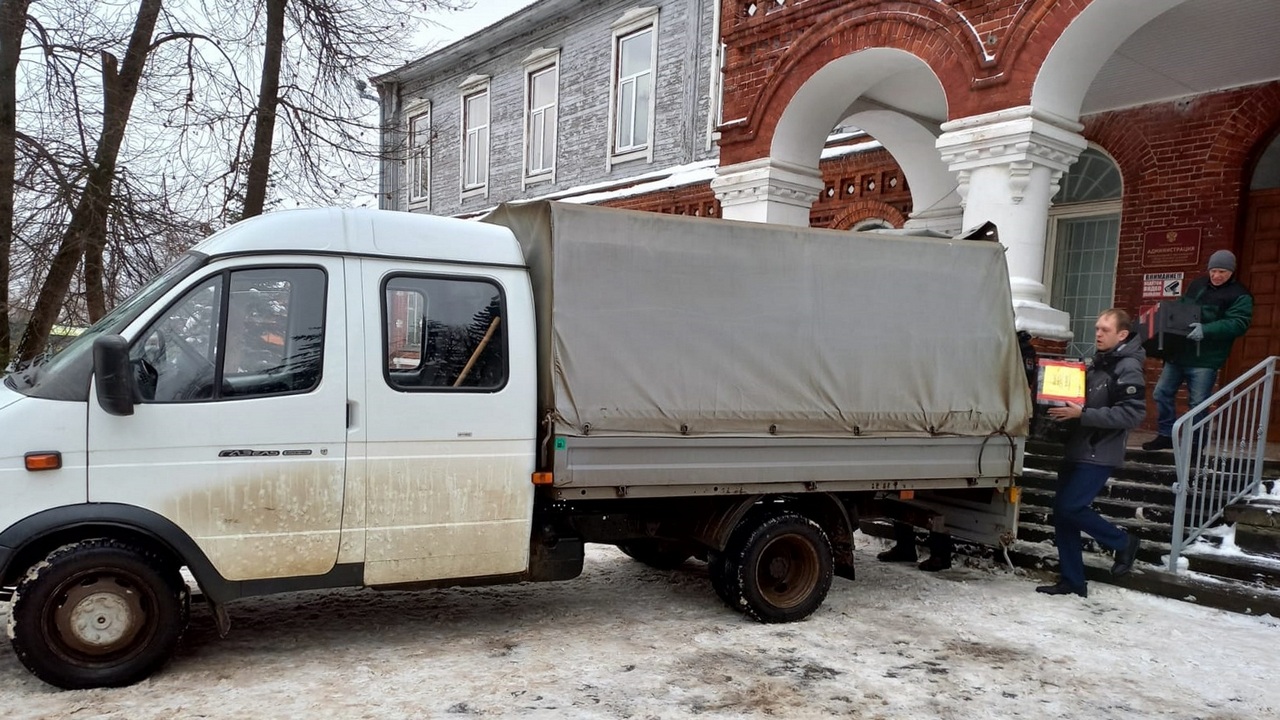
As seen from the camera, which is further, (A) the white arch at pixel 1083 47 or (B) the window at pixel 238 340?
(A) the white arch at pixel 1083 47

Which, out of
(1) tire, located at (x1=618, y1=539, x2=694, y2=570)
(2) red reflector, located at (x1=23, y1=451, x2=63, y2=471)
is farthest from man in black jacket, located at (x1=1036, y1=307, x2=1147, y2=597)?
(2) red reflector, located at (x1=23, y1=451, x2=63, y2=471)

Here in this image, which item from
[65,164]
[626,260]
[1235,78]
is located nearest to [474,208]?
[65,164]

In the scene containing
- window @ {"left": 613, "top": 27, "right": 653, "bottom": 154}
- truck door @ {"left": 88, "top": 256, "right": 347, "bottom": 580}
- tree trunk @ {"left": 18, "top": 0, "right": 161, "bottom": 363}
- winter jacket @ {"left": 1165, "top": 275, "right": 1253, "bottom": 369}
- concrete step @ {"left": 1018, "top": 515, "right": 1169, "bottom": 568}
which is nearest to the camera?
truck door @ {"left": 88, "top": 256, "right": 347, "bottom": 580}

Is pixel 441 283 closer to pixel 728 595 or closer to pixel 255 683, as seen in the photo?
pixel 255 683

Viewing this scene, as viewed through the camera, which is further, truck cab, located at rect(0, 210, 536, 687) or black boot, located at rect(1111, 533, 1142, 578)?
black boot, located at rect(1111, 533, 1142, 578)

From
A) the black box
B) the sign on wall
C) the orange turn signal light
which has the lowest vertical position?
the orange turn signal light

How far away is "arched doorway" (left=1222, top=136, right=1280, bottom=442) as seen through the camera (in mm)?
9078

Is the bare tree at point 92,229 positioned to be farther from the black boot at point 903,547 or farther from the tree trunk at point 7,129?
the black boot at point 903,547

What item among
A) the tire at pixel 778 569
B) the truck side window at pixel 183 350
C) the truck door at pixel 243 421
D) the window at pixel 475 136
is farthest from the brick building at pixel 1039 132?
the window at pixel 475 136

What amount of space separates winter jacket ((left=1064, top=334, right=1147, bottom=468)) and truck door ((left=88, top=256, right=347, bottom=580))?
471 cm

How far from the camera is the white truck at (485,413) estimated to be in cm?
390

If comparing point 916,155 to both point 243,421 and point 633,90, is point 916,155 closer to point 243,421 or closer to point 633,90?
point 633,90

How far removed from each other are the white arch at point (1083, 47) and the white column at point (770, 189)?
9.30ft

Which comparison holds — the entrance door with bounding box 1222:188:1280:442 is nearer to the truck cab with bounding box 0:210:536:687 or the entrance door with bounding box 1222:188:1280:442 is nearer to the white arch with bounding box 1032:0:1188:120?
the white arch with bounding box 1032:0:1188:120
